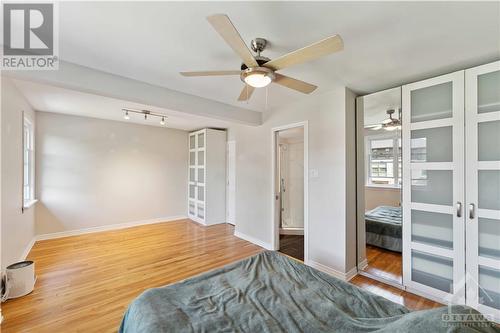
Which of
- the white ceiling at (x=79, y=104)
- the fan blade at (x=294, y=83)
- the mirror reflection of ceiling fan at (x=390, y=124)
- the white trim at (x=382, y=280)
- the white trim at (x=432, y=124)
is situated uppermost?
the white ceiling at (x=79, y=104)

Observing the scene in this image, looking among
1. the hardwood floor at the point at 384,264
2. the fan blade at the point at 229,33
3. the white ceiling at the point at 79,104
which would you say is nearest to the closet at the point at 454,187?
the hardwood floor at the point at 384,264

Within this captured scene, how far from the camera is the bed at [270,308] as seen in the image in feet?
3.91

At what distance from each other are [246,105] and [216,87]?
906 millimetres

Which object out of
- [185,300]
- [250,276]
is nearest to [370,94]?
[250,276]

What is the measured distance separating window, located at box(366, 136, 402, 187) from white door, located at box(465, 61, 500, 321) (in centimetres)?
72

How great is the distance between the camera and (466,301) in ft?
7.23

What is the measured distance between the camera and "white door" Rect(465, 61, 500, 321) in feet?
6.70

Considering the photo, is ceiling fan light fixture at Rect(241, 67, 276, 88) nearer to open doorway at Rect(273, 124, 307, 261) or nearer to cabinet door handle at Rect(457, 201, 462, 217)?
cabinet door handle at Rect(457, 201, 462, 217)

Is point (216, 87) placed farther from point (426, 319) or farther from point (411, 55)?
point (426, 319)

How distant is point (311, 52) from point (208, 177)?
4.45 m

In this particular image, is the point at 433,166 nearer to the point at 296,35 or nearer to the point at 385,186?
the point at 385,186

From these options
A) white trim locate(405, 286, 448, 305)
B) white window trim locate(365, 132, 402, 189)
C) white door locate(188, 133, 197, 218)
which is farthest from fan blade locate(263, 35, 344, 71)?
white door locate(188, 133, 197, 218)

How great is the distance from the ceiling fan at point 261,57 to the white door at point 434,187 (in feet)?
5.06

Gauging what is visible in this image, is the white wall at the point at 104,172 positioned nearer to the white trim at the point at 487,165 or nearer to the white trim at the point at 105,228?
the white trim at the point at 105,228
